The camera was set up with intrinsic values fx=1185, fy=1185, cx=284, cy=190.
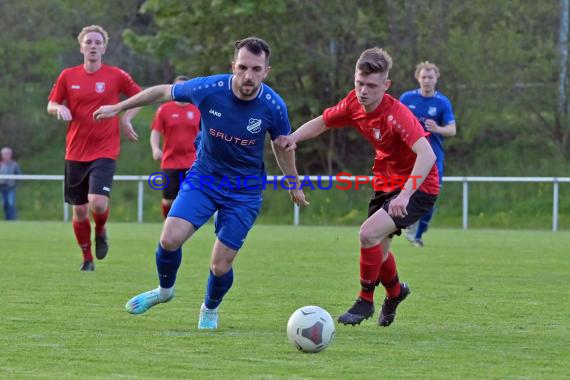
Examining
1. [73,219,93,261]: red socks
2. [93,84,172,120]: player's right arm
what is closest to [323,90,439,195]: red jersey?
[93,84,172,120]: player's right arm

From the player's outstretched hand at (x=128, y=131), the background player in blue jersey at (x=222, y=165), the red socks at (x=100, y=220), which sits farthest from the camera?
the red socks at (x=100, y=220)

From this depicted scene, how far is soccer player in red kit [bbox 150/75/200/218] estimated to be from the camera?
1450 cm

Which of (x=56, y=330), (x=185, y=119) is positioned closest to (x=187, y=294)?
(x=56, y=330)

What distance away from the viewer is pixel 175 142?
1460cm

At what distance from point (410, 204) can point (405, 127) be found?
0.61 metres

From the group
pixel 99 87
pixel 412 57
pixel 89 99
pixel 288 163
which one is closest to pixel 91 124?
pixel 89 99

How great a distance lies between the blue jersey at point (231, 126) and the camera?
24.6 ft

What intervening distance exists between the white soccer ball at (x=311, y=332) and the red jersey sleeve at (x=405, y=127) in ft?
5.11

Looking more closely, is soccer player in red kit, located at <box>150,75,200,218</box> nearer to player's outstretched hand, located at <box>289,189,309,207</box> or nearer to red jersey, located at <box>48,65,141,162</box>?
red jersey, located at <box>48,65,141,162</box>

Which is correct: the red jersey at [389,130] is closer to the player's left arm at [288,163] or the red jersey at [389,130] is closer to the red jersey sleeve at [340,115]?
the red jersey sleeve at [340,115]

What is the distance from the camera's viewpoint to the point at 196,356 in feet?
20.4

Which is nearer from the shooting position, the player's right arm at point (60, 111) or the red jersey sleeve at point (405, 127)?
the red jersey sleeve at point (405, 127)

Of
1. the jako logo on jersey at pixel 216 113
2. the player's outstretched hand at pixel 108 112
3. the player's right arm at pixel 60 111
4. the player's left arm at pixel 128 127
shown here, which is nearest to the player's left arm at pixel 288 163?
the jako logo on jersey at pixel 216 113

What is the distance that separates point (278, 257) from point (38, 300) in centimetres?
548
